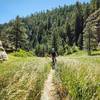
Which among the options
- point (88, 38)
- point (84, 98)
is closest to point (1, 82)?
point (84, 98)

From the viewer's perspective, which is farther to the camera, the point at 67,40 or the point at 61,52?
the point at 67,40

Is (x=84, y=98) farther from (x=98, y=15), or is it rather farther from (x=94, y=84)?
(x=98, y=15)

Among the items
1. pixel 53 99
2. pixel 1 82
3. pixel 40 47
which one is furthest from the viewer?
pixel 40 47

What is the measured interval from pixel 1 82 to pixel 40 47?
570 feet

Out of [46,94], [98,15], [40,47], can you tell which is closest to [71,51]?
[98,15]

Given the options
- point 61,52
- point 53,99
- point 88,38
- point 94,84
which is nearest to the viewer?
point 94,84

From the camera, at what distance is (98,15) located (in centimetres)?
11881

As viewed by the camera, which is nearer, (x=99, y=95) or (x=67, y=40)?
(x=99, y=95)

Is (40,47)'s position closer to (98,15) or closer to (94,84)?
(98,15)

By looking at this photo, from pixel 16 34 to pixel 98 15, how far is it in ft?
140

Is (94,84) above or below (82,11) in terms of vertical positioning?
below

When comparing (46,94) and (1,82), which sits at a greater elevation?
(1,82)

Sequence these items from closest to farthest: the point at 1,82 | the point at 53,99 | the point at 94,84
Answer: the point at 1,82, the point at 94,84, the point at 53,99

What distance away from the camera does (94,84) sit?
1084 centimetres
